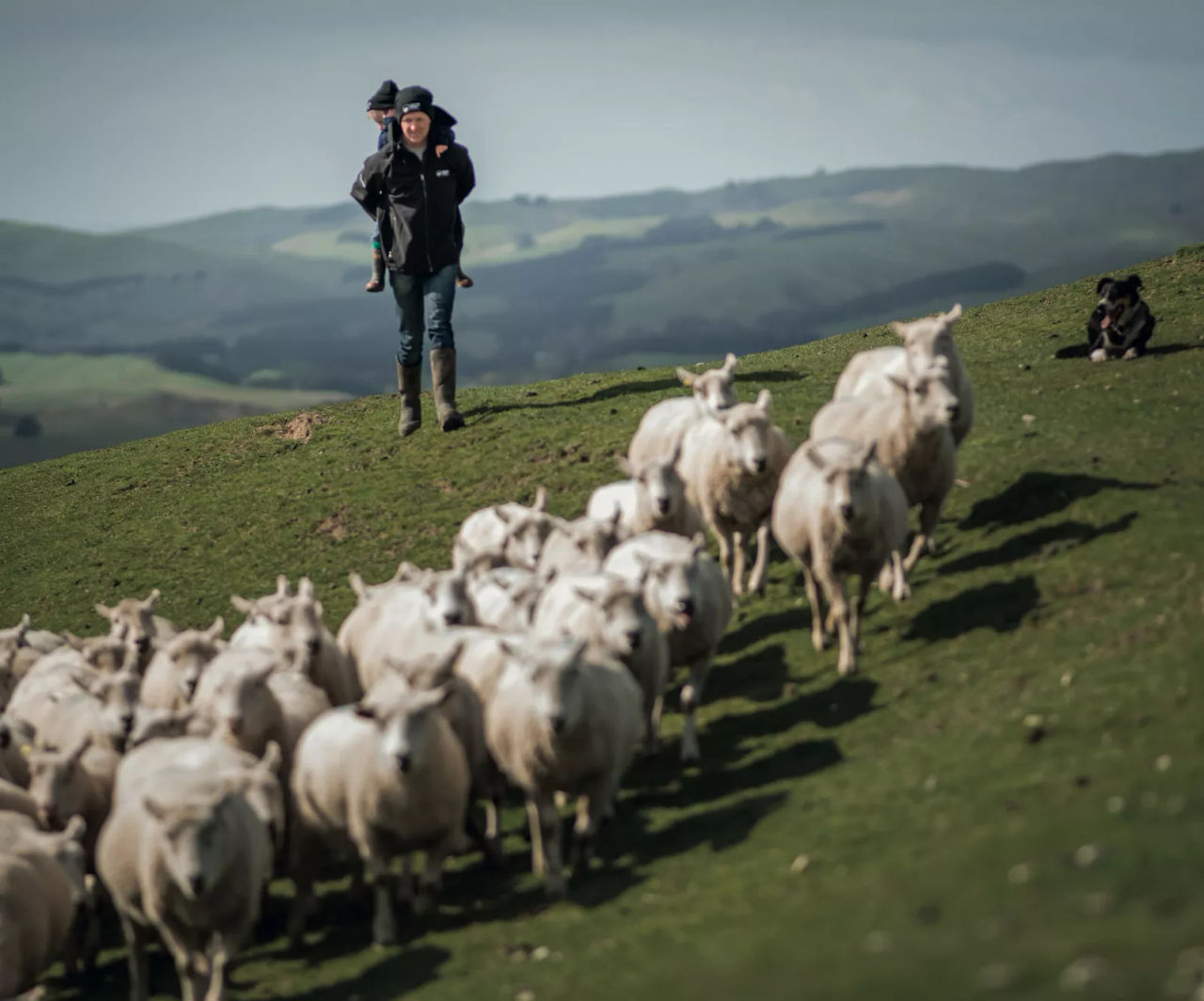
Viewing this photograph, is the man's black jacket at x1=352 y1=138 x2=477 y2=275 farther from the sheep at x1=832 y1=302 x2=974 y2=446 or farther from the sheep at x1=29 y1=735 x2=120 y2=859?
the sheep at x1=29 y1=735 x2=120 y2=859

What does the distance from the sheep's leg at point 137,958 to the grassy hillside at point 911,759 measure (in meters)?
0.44

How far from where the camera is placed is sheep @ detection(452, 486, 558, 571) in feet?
54.2

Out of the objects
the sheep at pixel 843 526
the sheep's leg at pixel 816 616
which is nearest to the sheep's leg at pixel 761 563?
the sheep's leg at pixel 816 616

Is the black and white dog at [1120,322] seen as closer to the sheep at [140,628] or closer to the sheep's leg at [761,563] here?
the sheep's leg at [761,563]

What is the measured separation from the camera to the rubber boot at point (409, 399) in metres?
25.8

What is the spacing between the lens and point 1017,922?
7945mm

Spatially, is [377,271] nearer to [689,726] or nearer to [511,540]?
[511,540]

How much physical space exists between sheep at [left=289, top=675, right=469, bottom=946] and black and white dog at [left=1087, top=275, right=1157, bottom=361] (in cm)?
1448

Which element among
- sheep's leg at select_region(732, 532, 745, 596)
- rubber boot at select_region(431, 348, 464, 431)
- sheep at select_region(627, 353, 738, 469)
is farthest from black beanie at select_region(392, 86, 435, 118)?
sheep's leg at select_region(732, 532, 745, 596)

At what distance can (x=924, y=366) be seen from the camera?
54.1 ft

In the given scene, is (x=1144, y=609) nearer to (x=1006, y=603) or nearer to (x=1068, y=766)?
(x=1006, y=603)

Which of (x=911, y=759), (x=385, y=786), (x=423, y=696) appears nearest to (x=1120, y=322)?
(x=911, y=759)

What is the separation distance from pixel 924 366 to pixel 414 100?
10.7 metres

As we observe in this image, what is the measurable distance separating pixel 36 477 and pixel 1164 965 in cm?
2939
